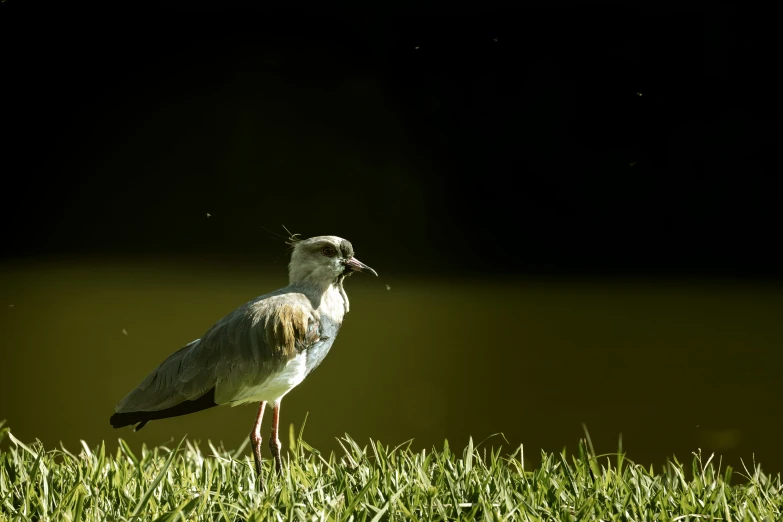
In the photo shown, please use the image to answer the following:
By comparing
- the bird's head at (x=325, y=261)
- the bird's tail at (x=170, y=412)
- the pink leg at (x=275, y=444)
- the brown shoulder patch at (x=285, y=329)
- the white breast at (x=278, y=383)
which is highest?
the bird's head at (x=325, y=261)

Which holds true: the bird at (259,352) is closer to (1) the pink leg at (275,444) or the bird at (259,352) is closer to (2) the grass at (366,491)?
(1) the pink leg at (275,444)

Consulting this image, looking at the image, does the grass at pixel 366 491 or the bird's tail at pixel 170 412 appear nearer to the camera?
the grass at pixel 366 491

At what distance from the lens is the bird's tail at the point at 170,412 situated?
7.94 ft

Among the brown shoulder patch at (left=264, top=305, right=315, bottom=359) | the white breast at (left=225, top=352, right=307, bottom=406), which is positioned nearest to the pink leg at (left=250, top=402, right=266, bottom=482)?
the white breast at (left=225, top=352, right=307, bottom=406)

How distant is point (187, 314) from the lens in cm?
384

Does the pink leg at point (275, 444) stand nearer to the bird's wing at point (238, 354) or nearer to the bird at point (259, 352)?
the bird at point (259, 352)

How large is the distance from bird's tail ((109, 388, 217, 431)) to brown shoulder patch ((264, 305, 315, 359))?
243 mm

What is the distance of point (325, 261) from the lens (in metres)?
2.47

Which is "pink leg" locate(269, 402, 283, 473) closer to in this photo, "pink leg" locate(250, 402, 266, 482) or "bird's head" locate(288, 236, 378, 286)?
"pink leg" locate(250, 402, 266, 482)

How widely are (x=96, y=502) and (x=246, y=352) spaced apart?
56 centimetres

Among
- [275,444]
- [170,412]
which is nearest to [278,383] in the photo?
[275,444]

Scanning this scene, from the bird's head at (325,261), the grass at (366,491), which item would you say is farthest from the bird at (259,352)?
the grass at (366,491)

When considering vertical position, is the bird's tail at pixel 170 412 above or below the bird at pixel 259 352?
below

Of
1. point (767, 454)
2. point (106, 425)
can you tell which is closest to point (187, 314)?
point (106, 425)
